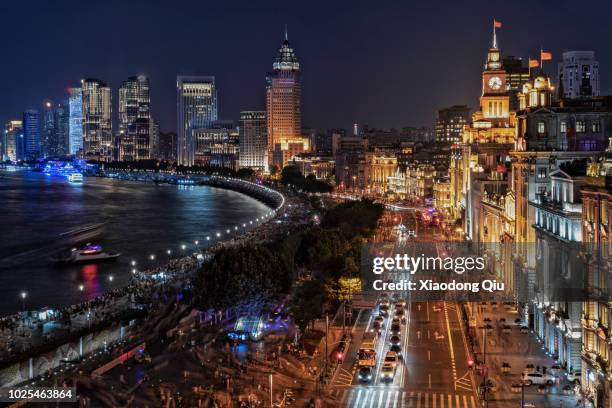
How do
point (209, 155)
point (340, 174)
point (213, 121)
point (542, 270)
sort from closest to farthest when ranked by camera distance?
point (542, 270) < point (340, 174) < point (209, 155) < point (213, 121)

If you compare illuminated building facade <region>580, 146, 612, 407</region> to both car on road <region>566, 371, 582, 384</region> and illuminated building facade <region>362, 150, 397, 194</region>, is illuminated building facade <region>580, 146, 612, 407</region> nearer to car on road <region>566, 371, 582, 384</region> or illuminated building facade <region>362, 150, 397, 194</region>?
car on road <region>566, 371, 582, 384</region>

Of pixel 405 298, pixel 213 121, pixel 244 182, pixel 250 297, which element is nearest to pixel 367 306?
pixel 405 298

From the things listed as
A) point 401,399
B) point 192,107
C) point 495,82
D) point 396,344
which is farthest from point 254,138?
point 401,399

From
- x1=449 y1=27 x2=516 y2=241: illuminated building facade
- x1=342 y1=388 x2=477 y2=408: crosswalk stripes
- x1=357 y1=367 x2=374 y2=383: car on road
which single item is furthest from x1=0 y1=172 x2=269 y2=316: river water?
x1=342 y1=388 x2=477 y2=408: crosswalk stripes

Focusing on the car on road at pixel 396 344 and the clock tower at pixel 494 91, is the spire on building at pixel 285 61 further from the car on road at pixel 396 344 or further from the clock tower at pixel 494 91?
the car on road at pixel 396 344

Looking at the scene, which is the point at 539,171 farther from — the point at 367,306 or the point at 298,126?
the point at 298,126

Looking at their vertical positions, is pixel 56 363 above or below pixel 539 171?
below

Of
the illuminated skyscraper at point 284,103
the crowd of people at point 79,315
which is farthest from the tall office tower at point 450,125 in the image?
the crowd of people at point 79,315
